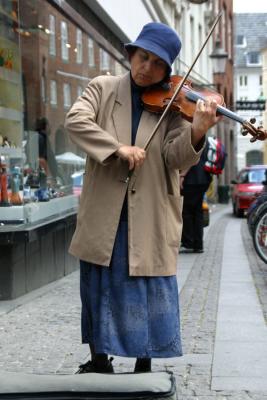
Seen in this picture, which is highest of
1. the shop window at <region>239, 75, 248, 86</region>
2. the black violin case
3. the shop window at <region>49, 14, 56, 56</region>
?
the shop window at <region>239, 75, 248, 86</region>

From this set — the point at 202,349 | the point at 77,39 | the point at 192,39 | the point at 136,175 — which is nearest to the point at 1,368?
the point at 202,349

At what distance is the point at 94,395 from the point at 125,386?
0.14 m

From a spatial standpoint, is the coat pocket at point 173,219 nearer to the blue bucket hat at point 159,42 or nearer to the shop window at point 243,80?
the blue bucket hat at point 159,42

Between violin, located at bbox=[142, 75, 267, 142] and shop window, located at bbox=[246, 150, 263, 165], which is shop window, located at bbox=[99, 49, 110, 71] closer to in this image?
violin, located at bbox=[142, 75, 267, 142]

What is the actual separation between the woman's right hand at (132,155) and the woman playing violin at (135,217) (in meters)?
0.10

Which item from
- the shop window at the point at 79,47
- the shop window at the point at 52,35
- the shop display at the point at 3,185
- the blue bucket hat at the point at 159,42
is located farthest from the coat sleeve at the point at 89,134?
the shop window at the point at 79,47

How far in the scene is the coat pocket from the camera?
3846 millimetres

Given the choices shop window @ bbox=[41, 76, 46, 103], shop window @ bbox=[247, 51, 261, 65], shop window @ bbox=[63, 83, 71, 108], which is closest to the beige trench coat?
shop window @ bbox=[41, 76, 46, 103]

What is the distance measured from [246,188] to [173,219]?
18998 millimetres

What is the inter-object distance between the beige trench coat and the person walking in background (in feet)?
20.7

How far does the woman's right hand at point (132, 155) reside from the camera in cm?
355

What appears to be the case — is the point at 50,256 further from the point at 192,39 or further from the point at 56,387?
the point at 192,39

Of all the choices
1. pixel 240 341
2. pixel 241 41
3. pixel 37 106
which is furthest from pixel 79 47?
pixel 241 41

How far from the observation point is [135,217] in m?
3.77
